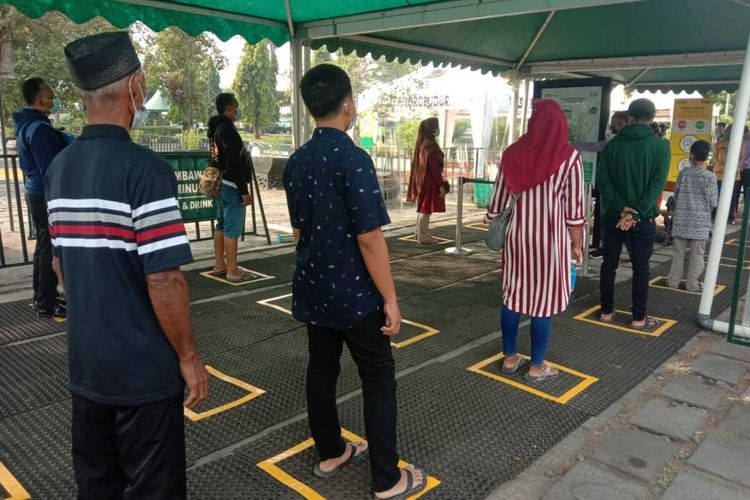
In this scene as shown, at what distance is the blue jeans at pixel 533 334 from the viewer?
12.0ft

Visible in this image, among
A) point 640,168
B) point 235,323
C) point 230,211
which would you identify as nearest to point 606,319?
point 640,168

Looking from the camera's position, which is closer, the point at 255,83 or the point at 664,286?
the point at 664,286

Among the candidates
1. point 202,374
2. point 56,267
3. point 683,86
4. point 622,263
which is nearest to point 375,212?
point 202,374

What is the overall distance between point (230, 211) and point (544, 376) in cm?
346

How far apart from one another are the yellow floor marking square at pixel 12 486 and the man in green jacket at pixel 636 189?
430 centimetres

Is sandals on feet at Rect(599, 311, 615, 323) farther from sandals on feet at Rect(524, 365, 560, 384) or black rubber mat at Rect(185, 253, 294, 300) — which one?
black rubber mat at Rect(185, 253, 294, 300)

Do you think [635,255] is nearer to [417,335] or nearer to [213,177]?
[417,335]

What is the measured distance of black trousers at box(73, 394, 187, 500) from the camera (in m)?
1.73

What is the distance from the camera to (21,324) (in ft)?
15.2

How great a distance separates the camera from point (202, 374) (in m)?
1.80

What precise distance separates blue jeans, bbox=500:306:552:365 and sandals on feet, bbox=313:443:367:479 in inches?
56.9

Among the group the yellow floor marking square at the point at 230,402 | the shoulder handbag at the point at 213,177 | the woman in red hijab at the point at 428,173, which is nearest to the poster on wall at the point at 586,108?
the woman in red hijab at the point at 428,173

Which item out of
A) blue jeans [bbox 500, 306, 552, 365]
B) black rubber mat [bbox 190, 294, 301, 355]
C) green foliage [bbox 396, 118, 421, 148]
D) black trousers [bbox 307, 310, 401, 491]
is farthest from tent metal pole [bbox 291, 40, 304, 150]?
green foliage [bbox 396, 118, 421, 148]

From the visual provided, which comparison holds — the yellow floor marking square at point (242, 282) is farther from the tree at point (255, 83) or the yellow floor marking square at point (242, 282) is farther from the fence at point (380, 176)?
the tree at point (255, 83)
